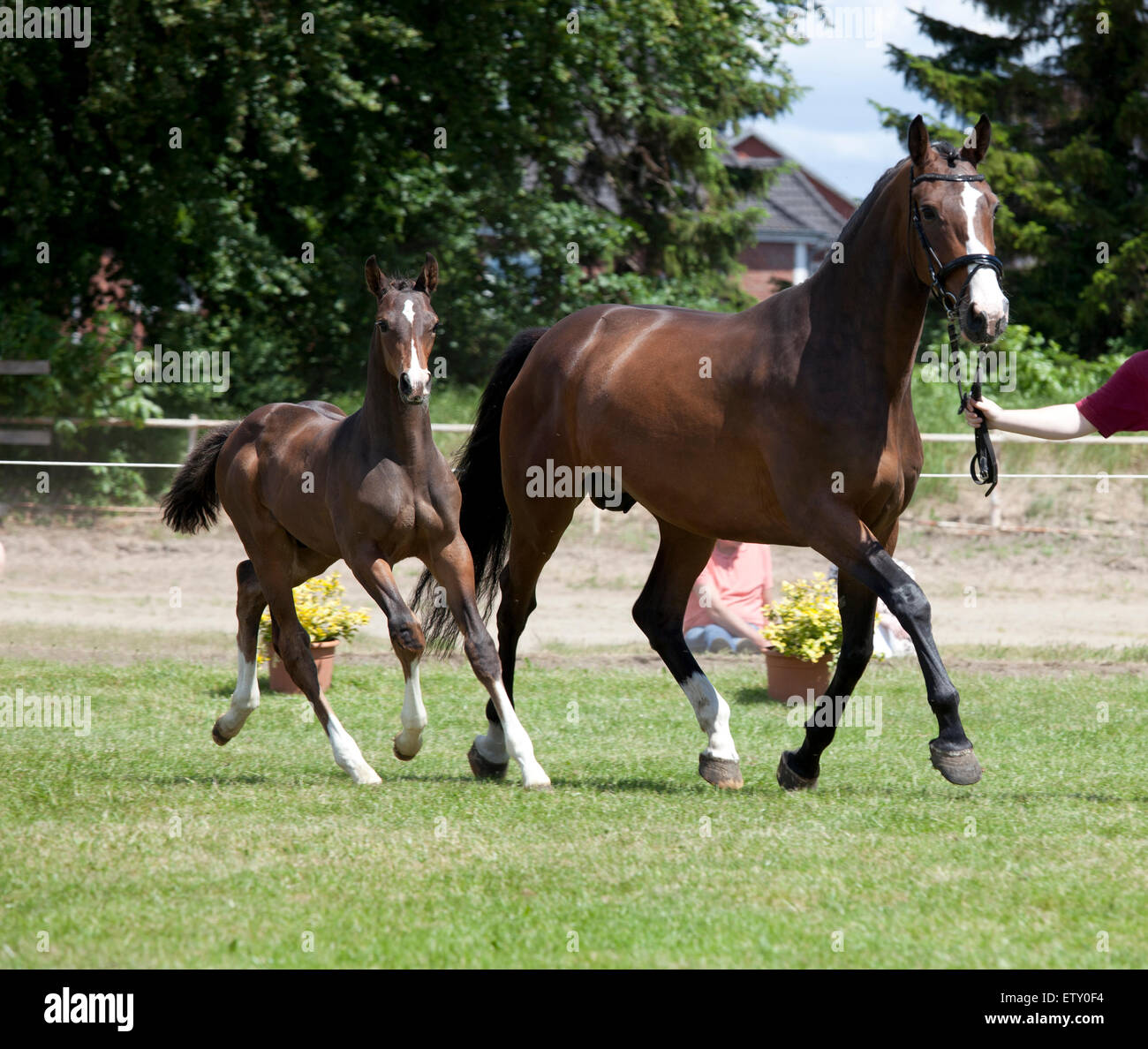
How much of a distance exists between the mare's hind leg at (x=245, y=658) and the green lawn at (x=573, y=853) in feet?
0.67

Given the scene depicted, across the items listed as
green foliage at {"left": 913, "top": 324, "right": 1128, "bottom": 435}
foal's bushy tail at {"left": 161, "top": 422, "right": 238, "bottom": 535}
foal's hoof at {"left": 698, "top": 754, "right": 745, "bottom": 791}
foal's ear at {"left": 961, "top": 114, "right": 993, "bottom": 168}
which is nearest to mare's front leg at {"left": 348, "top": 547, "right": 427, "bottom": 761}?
foal's hoof at {"left": 698, "top": 754, "right": 745, "bottom": 791}

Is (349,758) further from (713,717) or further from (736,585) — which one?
(736,585)

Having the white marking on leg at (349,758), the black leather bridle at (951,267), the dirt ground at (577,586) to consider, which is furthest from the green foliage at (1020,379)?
the white marking on leg at (349,758)

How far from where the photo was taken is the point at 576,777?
6.27 m

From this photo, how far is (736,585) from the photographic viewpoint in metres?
10.7

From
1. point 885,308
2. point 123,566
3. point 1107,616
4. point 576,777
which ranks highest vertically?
point 885,308

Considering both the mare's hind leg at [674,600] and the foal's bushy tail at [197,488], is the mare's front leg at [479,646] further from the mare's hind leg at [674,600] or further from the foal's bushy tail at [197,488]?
the foal's bushy tail at [197,488]

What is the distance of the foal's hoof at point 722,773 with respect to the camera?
5965 millimetres

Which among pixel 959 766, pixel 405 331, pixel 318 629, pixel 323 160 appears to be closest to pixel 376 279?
pixel 405 331

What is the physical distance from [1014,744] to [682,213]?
17.6 meters

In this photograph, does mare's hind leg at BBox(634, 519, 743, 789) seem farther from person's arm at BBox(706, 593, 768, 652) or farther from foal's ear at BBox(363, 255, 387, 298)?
person's arm at BBox(706, 593, 768, 652)

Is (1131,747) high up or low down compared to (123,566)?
up

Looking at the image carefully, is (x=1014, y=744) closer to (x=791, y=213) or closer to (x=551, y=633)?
(x=551, y=633)

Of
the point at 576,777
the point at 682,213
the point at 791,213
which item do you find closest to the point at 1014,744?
the point at 576,777
